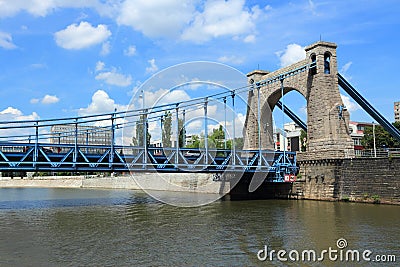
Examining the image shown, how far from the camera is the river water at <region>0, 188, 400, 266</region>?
1391 cm

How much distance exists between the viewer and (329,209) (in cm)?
2697

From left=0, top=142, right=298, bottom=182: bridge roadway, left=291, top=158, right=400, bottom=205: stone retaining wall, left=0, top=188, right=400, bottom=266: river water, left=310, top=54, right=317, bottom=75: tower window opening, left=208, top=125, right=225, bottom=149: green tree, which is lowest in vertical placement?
left=0, top=188, right=400, bottom=266: river water

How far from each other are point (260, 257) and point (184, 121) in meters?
31.9

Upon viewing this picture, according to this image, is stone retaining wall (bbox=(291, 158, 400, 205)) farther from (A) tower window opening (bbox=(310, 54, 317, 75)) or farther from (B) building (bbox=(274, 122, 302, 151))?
(A) tower window opening (bbox=(310, 54, 317, 75))

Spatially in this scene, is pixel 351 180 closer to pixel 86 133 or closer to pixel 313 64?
pixel 313 64

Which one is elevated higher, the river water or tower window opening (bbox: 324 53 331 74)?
tower window opening (bbox: 324 53 331 74)

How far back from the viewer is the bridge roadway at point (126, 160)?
2970 centimetres

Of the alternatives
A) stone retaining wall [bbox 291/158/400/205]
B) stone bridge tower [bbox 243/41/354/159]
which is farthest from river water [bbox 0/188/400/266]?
stone bridge tower [bbox 243/41/354/159]

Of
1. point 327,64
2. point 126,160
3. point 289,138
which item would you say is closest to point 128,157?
point 126,160

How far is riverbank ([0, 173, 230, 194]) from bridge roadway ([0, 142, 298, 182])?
7.67m
